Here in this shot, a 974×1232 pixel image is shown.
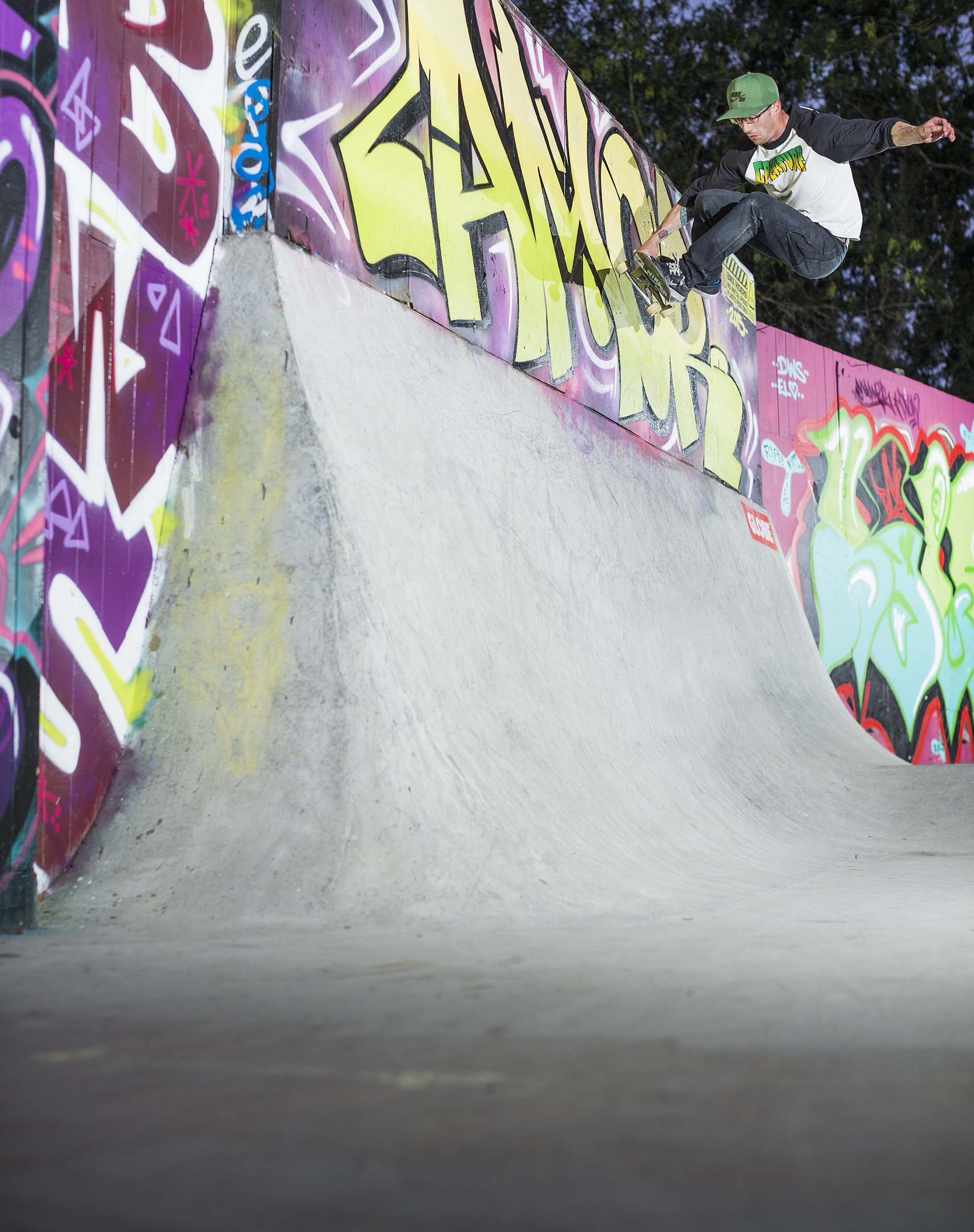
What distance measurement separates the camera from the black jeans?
949 centimetres

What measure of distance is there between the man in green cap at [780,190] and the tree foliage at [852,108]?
14.1m

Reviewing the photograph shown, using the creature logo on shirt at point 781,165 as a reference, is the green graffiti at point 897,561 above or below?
below

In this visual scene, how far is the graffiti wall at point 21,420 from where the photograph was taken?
4832 millimetres

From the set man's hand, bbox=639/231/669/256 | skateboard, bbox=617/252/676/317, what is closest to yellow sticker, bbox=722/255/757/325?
skateboard, bbox=617/252/676/317

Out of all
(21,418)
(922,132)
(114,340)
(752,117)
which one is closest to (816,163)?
(752,117)

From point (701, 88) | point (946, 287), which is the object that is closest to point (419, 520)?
point (701, 88)

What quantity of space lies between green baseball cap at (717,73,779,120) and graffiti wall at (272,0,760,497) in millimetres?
1571

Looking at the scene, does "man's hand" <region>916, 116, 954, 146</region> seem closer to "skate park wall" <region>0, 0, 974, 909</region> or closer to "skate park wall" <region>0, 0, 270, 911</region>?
"skate park wall" <region>0, 0, 974, 909</region>

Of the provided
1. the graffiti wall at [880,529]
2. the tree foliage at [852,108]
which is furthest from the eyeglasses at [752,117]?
the tree foliage at [852,108]

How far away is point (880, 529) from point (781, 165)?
8.28 meters

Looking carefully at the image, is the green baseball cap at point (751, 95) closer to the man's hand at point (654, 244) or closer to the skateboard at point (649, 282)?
the man's hand at point (654, 244)

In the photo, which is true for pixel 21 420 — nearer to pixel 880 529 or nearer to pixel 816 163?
pixel 816 163

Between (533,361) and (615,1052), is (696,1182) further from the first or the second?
(533,361)

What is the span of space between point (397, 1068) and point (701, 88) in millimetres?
24690
